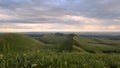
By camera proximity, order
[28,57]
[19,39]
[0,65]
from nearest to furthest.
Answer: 1. [0,65]
2. [28,57]
3. [19,39]

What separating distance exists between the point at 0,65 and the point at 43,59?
191 centimetres

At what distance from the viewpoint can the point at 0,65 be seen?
9.33 metres

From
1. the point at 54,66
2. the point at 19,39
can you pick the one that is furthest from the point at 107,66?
the point at 19,39

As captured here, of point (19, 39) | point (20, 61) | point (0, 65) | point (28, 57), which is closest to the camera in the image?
point (0, 65)

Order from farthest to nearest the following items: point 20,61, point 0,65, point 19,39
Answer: point 19,39, point 20,61, point 0,65

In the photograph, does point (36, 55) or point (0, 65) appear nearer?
point (0, 65)

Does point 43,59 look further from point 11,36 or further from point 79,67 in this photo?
point 11,36

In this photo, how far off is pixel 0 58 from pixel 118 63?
17.1 ft

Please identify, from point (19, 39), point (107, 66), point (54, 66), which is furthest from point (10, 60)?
point (19, 39)

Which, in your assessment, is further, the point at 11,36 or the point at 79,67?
the point at 11,36

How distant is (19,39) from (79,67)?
4548 inches

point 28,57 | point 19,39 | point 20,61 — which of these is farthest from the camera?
point 19,39

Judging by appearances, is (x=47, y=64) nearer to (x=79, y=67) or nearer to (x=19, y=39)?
(x=79, y=67)

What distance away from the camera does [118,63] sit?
10961 mm
